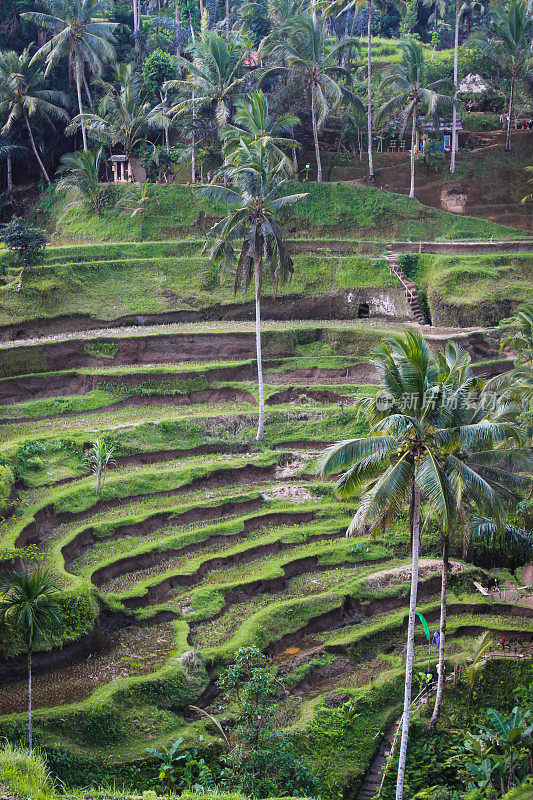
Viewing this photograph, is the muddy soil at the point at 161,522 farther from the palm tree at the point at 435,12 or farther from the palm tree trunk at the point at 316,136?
the palm tree at the point at 435,12

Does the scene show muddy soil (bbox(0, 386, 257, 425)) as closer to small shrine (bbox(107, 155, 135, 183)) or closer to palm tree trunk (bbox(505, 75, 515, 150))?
small shrine (bbox(107, 155, 135, 183))

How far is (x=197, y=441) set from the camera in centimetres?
3128

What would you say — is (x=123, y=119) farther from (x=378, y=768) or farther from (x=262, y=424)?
(x=378, y=768)

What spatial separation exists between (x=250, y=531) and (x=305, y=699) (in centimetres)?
741

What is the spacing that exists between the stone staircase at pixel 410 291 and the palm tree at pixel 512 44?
1471cm

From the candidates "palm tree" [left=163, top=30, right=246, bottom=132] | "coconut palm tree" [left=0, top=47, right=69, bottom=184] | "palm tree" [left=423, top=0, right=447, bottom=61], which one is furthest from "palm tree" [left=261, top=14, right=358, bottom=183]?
"palm tree" [left=423, top=0, right=447, bottom=61]

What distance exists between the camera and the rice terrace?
17.1 meters

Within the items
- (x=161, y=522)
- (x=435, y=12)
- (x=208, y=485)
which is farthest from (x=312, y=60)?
(x=435, y=12)

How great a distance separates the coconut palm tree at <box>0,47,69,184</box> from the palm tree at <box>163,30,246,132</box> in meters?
7.52

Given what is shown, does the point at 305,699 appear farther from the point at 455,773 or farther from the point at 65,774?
the point at 65,774

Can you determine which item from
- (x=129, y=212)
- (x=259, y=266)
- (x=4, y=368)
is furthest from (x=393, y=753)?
(x=129, y=212)

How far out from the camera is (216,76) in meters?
45.2

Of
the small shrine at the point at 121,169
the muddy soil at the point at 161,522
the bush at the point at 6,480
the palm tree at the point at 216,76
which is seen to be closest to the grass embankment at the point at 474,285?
the palm tree at the point at 216,76

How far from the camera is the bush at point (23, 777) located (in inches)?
511
